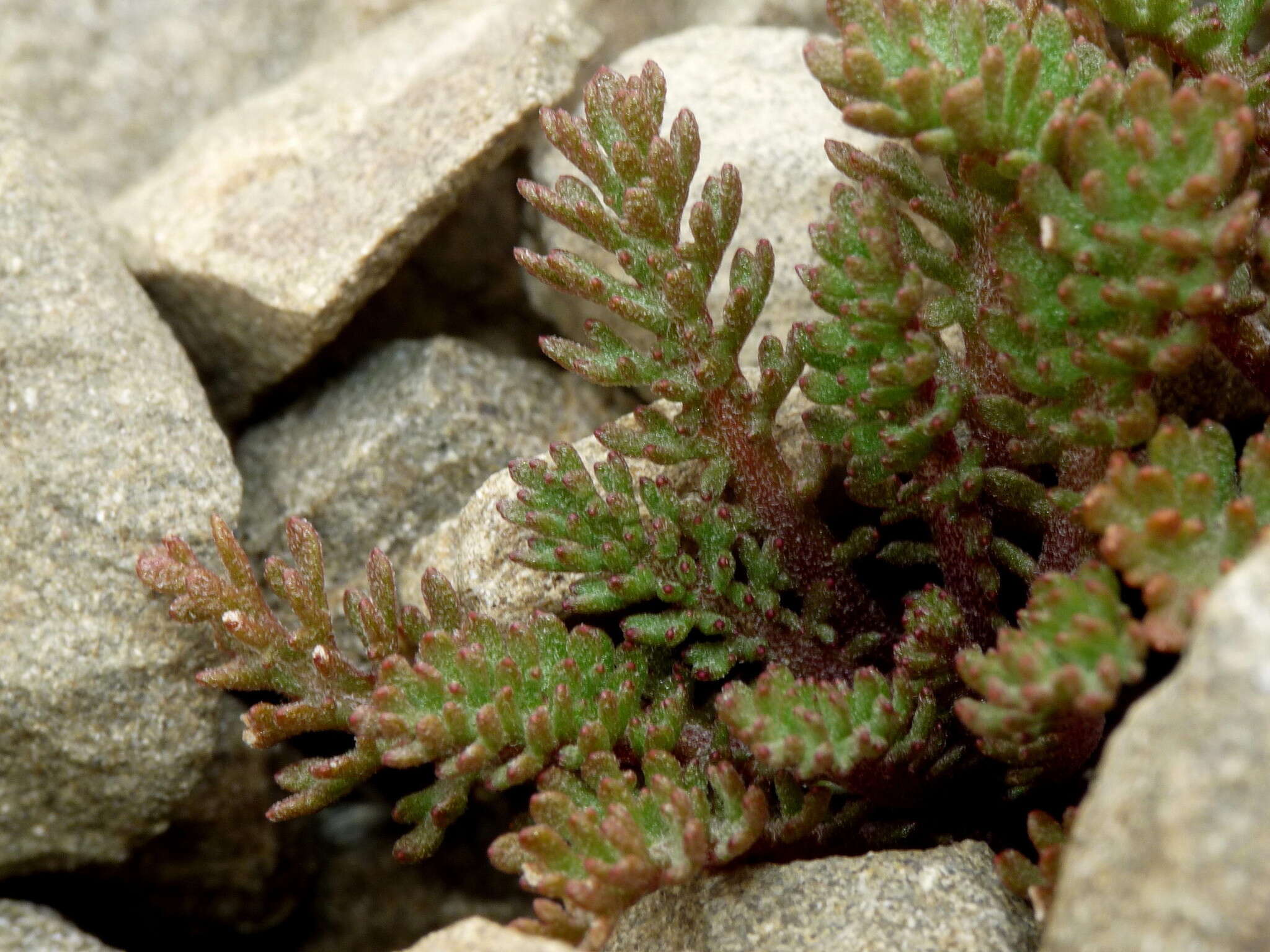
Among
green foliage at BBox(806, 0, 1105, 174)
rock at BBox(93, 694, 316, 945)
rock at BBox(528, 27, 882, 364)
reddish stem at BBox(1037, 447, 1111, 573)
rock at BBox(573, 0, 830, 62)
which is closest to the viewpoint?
green foliage at BBox(806, 0, 1105, 174)

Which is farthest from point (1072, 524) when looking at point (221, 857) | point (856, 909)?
point (221, 857)

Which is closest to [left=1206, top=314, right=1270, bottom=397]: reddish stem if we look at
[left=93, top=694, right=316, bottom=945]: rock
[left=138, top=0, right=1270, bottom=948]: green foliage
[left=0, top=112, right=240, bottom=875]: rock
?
[left=138, top=0, right=1270, bottom=948]: green foliage

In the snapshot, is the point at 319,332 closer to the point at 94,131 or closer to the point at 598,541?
the point at 598,541

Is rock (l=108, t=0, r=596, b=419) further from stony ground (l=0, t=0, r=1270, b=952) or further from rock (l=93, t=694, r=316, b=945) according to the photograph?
rock (l=93, t=694, r=316, b=945)

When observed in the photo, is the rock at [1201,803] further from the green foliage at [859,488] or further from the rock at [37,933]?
the rock at [37,933]

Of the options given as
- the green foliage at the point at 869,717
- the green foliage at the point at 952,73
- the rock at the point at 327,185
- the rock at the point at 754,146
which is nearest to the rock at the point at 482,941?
the green foliage at the point at 869,717

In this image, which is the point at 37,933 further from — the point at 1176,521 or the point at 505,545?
the point at 1176,521

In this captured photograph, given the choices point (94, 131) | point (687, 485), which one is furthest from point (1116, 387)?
point (94, 131)
